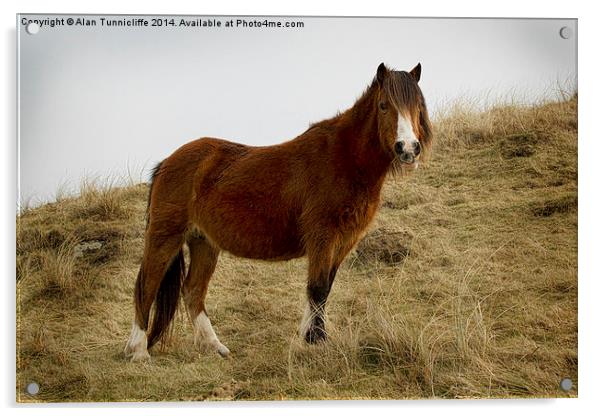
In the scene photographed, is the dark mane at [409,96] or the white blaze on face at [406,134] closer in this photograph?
the white blaze on face at [406,134]

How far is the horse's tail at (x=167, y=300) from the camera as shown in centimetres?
506

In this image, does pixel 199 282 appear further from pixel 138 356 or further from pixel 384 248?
pixel 384 248

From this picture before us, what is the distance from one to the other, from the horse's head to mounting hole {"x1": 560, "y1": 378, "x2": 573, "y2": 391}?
1916 millimetres

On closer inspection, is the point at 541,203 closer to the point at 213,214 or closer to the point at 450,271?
the point at 450,271

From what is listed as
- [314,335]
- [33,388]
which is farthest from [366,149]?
[33,388]

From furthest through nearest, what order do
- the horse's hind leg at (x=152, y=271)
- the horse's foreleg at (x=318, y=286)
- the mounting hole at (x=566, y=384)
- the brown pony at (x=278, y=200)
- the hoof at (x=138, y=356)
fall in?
the horse's hind leg at (x=152, y=271), the hoof at (x=138, y=356), the mounting hole at (x=566, y=384), the horse's foreleg at (x=318, y=286), the brown pony at (x=278, y=200)

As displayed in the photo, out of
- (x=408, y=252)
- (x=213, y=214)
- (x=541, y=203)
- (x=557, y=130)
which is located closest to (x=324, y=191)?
(x=213, y=214)

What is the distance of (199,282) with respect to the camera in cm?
521

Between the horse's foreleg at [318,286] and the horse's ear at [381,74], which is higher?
the horse's ear at [381,74]

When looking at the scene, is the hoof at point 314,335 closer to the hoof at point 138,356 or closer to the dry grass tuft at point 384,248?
the dry grass tuft at point 384,248

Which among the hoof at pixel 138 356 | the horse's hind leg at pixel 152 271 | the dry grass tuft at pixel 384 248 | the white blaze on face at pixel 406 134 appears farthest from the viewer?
the dry grass tuft at pixel 384 248

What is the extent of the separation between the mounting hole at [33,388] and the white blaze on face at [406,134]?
3.00 m

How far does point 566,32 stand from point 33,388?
460 cm

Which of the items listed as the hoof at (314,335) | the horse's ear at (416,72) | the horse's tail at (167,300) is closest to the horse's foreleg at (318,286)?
the hoof at (314,335)
